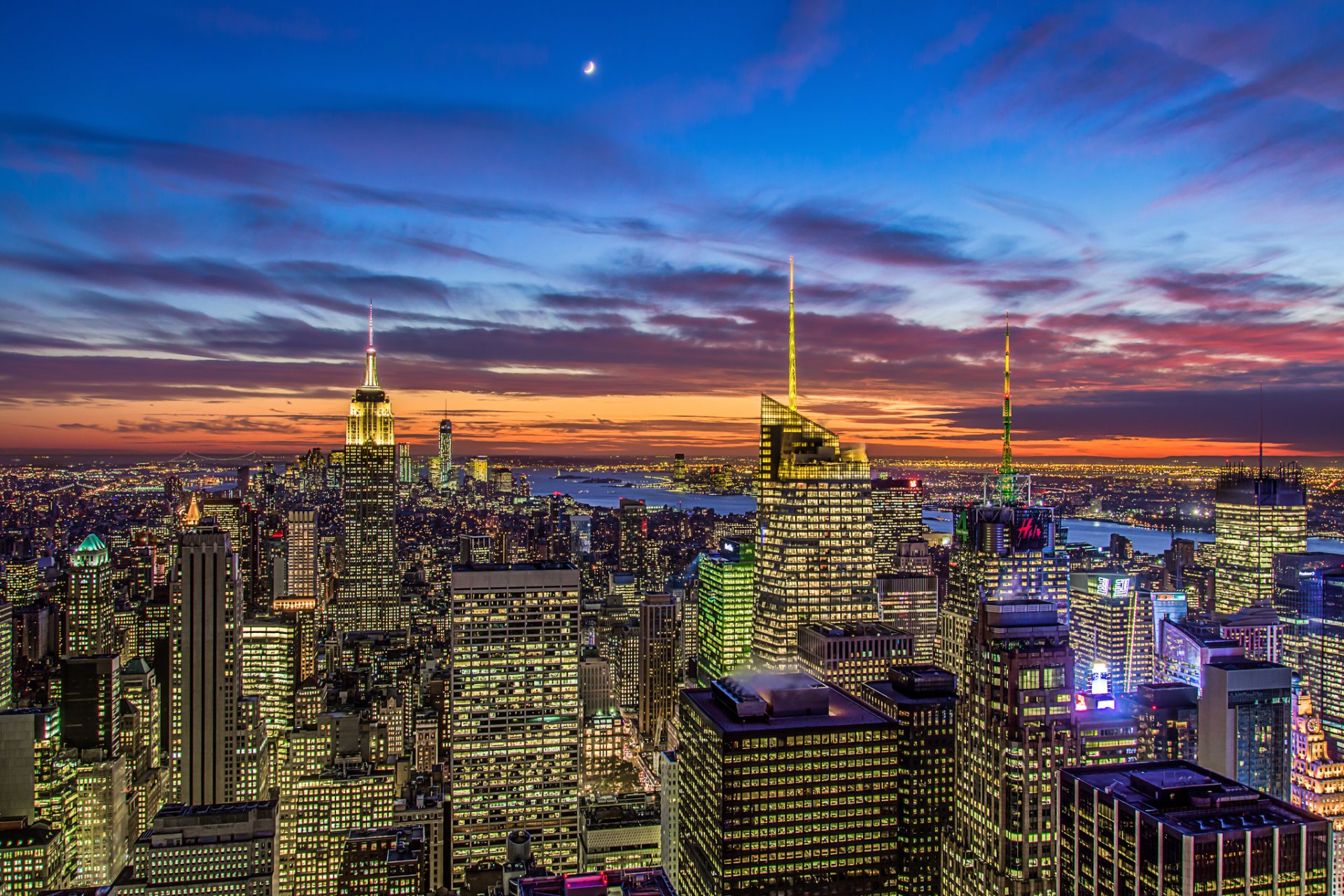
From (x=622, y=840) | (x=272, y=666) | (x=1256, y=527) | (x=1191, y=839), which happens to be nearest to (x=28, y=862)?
(x=272, y=666)

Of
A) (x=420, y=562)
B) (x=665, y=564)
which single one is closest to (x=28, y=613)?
(x=420, y=562)

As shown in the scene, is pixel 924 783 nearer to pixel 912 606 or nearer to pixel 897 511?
pixel 912 606

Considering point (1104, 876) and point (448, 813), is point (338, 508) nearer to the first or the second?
point (448, 813)

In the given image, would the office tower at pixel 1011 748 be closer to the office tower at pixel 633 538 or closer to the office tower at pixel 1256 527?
the office tower at pixel 1256 527

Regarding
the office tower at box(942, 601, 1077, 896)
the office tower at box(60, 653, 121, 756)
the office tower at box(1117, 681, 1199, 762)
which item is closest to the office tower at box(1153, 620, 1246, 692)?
the office tower at box(1117, 681, 1199, 762)

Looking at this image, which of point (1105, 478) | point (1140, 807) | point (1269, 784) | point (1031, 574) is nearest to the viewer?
point (1140, 807)

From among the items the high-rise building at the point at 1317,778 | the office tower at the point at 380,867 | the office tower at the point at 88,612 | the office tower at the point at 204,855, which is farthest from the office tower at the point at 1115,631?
the office tower at the point at 88,612
